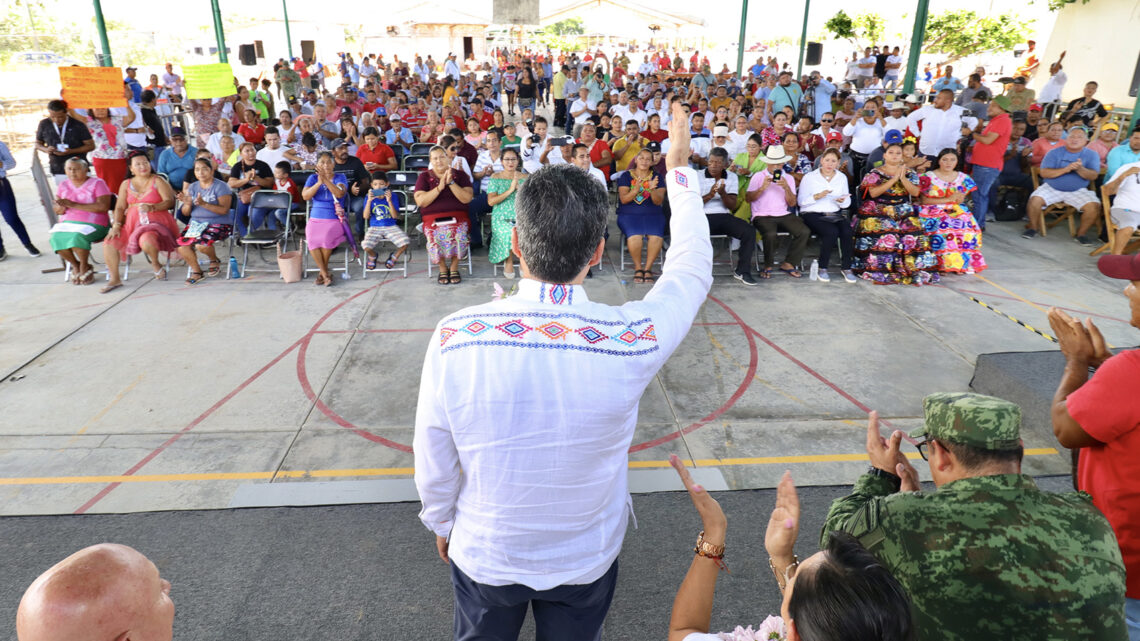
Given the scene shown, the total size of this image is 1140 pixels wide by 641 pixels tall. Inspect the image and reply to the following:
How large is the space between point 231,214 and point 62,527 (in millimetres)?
5512

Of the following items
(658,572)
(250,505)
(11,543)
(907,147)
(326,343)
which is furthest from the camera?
(907,147)

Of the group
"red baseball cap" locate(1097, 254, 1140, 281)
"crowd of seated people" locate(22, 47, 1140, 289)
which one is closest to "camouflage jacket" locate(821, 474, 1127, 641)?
"red baseball cap" locate(1097, 254, 1140, 281)

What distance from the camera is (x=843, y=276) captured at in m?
7.94

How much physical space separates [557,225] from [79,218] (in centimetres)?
837

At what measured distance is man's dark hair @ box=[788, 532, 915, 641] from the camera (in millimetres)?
1153

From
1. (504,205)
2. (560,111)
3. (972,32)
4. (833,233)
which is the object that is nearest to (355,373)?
(504,205)

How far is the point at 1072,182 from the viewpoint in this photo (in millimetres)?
9125

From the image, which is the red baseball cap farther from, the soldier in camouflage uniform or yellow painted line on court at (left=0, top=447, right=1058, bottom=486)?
yellow painted line on court at (left=0, top=447, right=1058, bottom=486)

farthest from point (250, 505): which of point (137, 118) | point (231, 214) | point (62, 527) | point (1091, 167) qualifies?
point (1091, 167)

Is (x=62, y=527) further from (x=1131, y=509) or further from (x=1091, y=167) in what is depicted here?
(x=1091, y=167)

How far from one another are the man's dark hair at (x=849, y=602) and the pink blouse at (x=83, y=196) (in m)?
8.89

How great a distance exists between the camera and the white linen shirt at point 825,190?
7852 mm

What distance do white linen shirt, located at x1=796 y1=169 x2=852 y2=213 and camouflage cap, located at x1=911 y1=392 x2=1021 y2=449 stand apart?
6.60 m

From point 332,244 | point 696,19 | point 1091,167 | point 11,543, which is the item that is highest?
point 696,19
